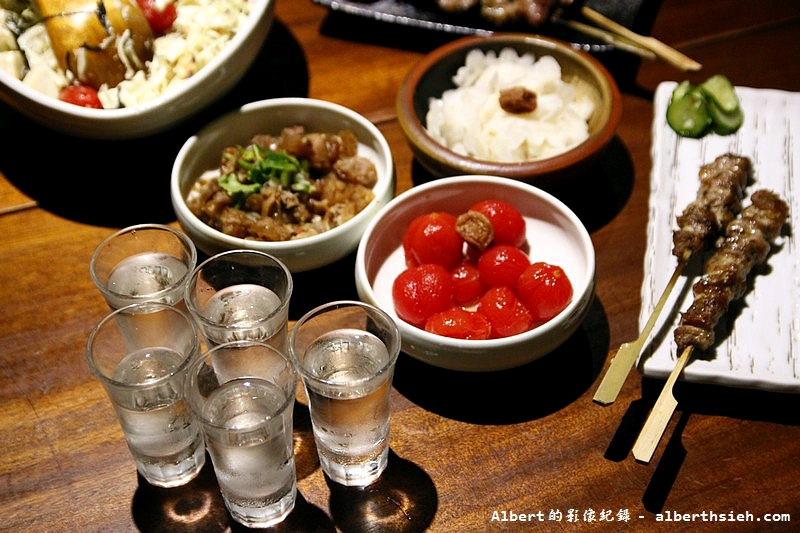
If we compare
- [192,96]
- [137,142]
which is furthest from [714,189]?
[137,142]

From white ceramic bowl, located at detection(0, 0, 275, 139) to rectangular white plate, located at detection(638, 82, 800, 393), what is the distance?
1.31 m

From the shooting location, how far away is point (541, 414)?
181 centimetres

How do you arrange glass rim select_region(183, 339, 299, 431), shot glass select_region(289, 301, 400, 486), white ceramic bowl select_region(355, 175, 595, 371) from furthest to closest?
white ceramic bowl select_region(355, 175, 595, 371)
shot glass select_region(289, 301, 400, 486)
glass rim select_region(183, 339, 299, 431)

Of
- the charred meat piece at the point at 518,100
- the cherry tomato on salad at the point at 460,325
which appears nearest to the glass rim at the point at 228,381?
the cherry tomato on salad at the point at 460,325

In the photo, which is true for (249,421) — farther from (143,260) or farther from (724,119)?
(724,119)

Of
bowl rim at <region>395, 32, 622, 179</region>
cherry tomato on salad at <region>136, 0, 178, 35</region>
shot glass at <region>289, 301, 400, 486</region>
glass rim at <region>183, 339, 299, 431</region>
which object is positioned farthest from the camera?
cherry tomato on salad at <region>136, 0, 178, 35</region>

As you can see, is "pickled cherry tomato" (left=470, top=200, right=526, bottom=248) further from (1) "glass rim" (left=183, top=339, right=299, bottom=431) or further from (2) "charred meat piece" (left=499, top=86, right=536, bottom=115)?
(1) "glass rim" (left=183, top=339, right=299, bottom=431)

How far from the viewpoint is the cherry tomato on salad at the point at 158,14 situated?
255cm

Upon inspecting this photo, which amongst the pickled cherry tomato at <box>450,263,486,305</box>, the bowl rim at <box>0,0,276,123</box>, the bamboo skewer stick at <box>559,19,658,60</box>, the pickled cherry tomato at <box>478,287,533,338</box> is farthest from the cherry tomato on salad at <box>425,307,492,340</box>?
the bamboo skewer stick at <box>559,19,658,60</box>

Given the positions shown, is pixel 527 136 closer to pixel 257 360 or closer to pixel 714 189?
pixel 714 189

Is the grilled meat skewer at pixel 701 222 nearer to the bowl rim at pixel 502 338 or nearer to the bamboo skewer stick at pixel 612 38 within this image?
the bowl rim at pixel 502 338

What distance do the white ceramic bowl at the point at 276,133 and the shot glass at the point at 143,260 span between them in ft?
0.56

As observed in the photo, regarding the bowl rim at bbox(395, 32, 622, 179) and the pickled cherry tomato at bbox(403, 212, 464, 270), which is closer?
the pickled cherry tomato at bbox(403, 212, 464, 270)

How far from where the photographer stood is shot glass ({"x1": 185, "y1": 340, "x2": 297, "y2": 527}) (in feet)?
4.66
